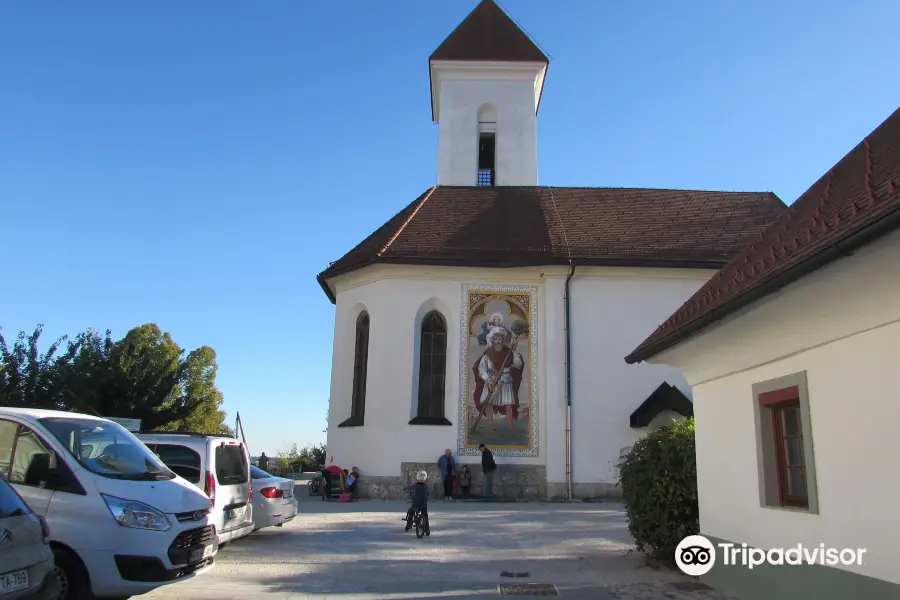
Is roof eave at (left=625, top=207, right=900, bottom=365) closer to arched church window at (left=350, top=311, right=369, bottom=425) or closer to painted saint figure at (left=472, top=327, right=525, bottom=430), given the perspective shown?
painted saint figure at (left=472, top=327, right=525, bottom=430)

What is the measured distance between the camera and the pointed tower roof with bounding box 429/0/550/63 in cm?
2997

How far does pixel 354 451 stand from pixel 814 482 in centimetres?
1558

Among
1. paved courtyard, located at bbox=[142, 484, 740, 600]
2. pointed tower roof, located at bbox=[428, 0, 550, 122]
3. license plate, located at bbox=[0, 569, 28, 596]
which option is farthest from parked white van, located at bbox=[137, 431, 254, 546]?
pointed tower roof, located at bbox=[428, 0, 550, 122]

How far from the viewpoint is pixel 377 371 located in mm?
20281

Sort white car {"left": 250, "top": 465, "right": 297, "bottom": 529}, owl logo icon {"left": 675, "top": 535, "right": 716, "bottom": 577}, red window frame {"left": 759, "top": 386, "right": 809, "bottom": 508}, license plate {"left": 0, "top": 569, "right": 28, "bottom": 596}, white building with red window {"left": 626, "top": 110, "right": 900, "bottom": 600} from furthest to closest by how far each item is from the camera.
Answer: white car {"left": 250, "top": 465, "right": 297, "bottom": 529}, owl logo icon {"left": 675, "top": 535, "right": 716, "bottom": 577}, red window frame {"left": 759, "top": 386, "right": 809, "bottom": 508}, white building with red window {"left": 626, "top": 110, "right": 900, "bottom": 600}, license plate {"left": 0, "top": 569, "right": 28, "bottom": 596}

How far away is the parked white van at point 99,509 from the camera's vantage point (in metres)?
6.39

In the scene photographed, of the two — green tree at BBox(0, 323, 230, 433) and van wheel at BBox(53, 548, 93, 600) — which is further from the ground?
green tree at BBox(0, 323, 230, 433)

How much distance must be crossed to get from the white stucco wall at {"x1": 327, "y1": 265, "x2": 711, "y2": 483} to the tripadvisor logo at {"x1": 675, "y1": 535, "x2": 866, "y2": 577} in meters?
10.9

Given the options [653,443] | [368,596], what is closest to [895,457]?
[653,443]

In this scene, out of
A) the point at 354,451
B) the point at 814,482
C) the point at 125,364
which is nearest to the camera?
the point at 814,482

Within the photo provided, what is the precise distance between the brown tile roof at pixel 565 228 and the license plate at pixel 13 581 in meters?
15.9

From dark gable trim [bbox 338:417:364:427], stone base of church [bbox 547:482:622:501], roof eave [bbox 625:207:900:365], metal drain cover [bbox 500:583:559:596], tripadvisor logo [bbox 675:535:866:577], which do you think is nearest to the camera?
roof eave [bbox 625:207:900:365]

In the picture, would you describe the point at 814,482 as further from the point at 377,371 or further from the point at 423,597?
the point at 377,371

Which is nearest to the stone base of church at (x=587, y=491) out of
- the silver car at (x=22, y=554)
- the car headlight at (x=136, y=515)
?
the car headlight at (x=136, y=515)
